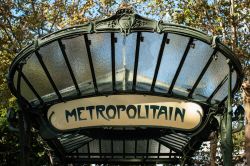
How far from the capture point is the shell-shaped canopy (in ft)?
18.0

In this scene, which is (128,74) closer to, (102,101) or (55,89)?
(102,101)

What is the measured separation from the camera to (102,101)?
6.33 m

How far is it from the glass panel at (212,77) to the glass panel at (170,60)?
402mm

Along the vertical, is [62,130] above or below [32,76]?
below

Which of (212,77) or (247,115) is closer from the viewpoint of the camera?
(212,77)

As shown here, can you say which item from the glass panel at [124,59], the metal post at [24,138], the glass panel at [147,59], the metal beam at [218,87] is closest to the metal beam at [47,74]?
the metal post at [24,138]

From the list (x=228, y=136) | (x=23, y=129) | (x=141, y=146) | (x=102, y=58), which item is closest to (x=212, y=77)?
(x=228, y=136)

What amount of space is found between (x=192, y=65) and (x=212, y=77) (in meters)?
0.34

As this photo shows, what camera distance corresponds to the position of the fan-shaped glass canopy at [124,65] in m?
5.49

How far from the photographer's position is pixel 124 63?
602 centimetres

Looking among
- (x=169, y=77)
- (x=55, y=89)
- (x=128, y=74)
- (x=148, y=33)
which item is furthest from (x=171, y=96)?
(x=55, y=89)

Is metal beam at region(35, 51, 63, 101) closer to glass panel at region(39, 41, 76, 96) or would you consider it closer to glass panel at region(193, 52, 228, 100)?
glass panel at region(39, 41, 76, 96)

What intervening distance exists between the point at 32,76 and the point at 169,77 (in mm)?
1745

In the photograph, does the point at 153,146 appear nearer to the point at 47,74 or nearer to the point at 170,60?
the point at 170,60
